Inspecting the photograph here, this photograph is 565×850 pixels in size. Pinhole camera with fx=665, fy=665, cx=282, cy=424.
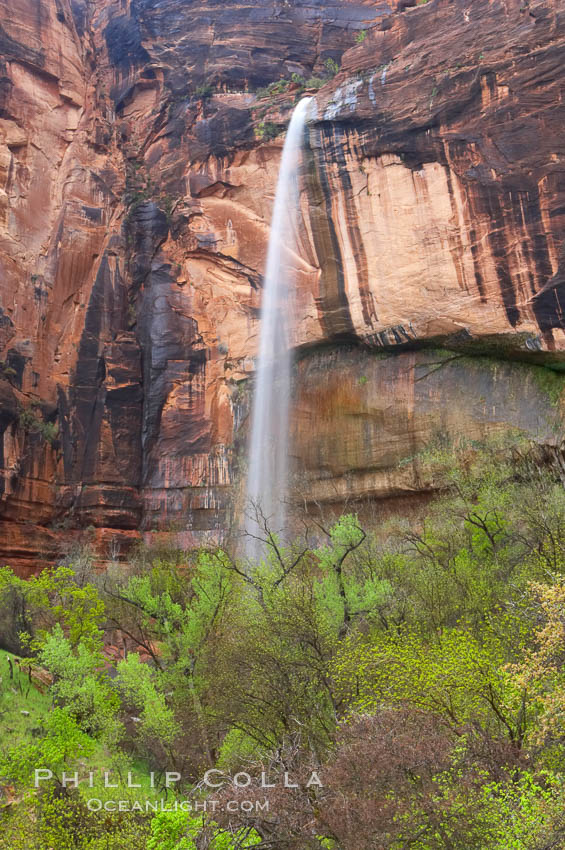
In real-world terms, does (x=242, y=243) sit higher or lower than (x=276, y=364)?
higher

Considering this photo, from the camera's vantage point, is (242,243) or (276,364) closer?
(276,364)

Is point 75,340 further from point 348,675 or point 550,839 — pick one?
point 550,839

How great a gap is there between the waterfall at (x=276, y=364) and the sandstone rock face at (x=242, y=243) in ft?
2.28

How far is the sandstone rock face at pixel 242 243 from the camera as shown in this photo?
2475 centimetres

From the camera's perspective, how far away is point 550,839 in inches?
270

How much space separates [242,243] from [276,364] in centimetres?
627

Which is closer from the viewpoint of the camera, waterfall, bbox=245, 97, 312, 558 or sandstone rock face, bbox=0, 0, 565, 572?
sandstone rock face, bbox=0, 0, 565, 572

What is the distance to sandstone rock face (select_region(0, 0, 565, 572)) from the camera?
24.8 metres

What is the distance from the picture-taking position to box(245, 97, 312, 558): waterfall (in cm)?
2973

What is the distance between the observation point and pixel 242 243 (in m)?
32.0

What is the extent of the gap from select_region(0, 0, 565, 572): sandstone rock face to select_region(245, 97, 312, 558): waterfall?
0.70 metres

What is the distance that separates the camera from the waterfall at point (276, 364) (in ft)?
97.6

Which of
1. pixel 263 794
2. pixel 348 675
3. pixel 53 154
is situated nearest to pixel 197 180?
pixel 53 154

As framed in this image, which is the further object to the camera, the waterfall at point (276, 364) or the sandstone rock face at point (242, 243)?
the waterfall at point (276, 364)
